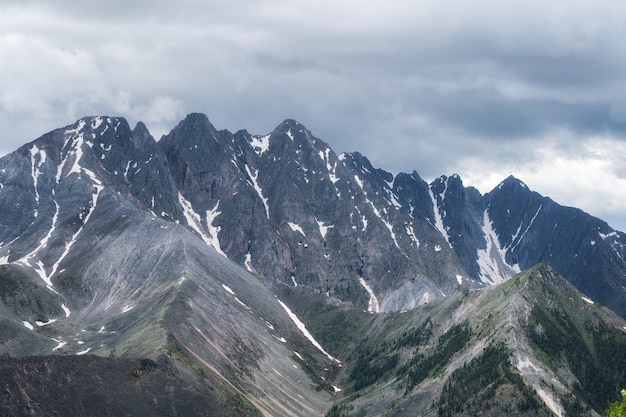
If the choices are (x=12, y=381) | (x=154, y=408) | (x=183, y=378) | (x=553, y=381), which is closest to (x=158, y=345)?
(x=183, y=378)

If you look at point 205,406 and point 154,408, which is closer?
point 154,408

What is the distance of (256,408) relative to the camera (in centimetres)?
18825

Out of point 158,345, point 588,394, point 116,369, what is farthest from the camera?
point 588,394

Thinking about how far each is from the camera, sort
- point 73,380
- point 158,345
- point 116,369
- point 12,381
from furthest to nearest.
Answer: point 158,345, point 116,369, point 73,380, point 12,381

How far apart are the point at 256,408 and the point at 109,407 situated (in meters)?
54.1

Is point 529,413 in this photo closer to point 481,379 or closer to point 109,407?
point 481,379

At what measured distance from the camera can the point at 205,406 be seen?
15950 centimetres

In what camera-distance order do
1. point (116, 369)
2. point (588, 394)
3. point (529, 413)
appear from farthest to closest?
point (588, 394) → point (529, 413) → point (116, 369)

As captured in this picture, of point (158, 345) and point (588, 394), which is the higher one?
point (588, 394)

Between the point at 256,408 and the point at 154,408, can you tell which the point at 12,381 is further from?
the point at 256,408

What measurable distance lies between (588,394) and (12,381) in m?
149

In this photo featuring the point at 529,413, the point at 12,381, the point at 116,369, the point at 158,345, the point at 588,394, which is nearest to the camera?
the point at 12,381

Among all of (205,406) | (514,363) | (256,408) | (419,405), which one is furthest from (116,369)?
(514,363)

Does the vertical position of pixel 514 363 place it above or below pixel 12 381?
above
